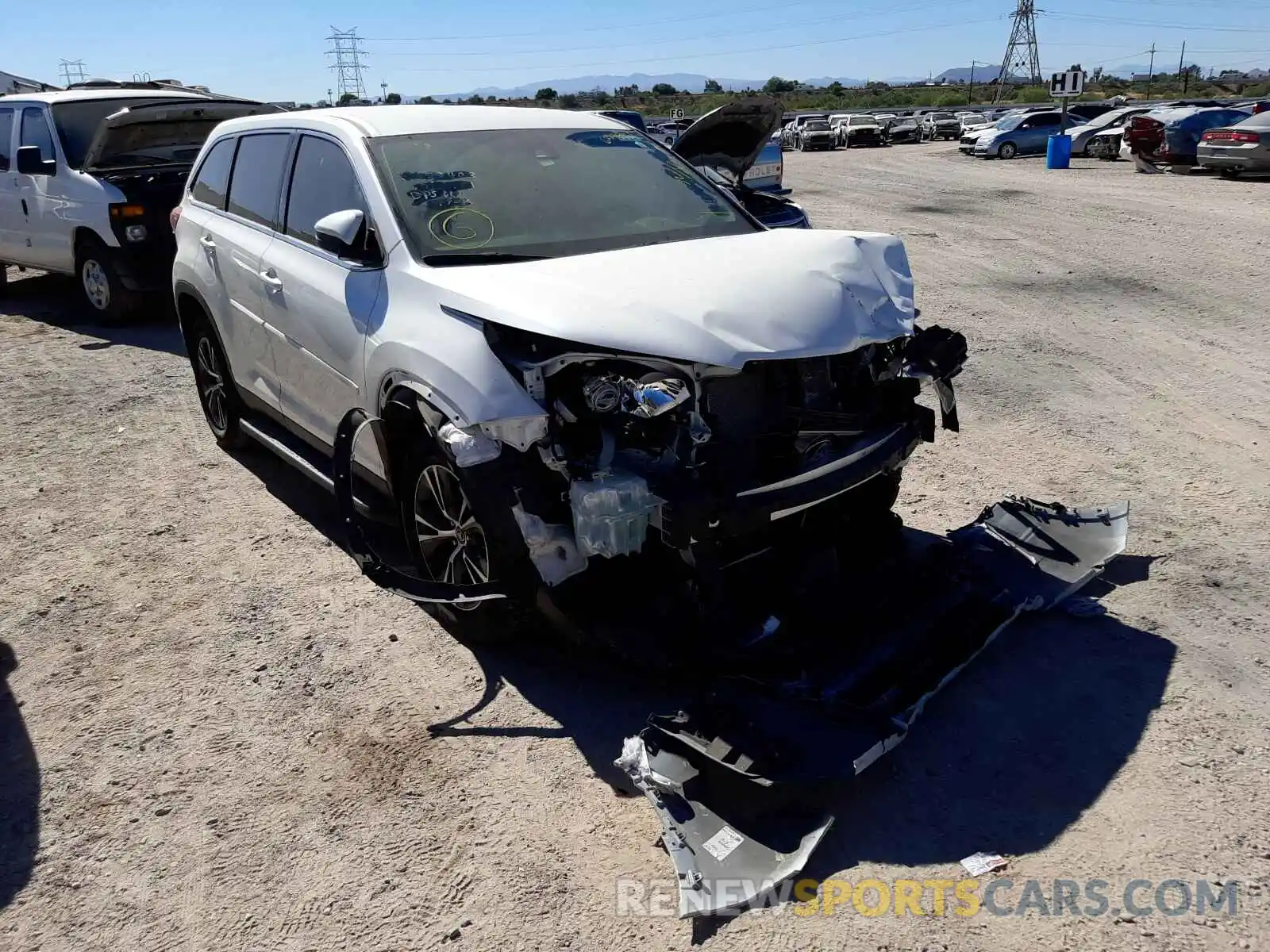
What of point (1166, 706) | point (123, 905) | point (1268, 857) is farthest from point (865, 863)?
point (123, 905)

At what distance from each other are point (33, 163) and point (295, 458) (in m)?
6.70

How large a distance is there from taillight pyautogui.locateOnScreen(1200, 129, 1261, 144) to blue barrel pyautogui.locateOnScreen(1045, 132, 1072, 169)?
4.80 m

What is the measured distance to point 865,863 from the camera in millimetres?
2916

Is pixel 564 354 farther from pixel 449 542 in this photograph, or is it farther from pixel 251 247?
pixel 251 247

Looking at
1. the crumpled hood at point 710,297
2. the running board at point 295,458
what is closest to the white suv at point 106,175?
the running board at point 295,458

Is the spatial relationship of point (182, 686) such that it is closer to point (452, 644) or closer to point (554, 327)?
point (452, 644)

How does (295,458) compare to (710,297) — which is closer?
(710,297)

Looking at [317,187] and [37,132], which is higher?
[37,132]

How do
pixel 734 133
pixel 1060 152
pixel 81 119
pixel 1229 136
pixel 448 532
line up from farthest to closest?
pixel 1060 152 → pixel 1229 136 → pixel 81 119 → pixel 734 133 → pixel 448 532

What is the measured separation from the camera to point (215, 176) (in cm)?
584

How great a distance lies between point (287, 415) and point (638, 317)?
2.50 meters

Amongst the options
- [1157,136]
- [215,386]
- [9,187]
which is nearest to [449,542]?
[215,386]

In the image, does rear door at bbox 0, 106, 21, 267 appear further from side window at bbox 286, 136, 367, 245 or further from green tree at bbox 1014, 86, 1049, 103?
green tree at bbox 1014, 86, 1049, 103

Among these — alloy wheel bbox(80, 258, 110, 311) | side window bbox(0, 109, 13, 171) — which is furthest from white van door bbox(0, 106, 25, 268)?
alloy wheel bbox(80, 258, 110, 311)
